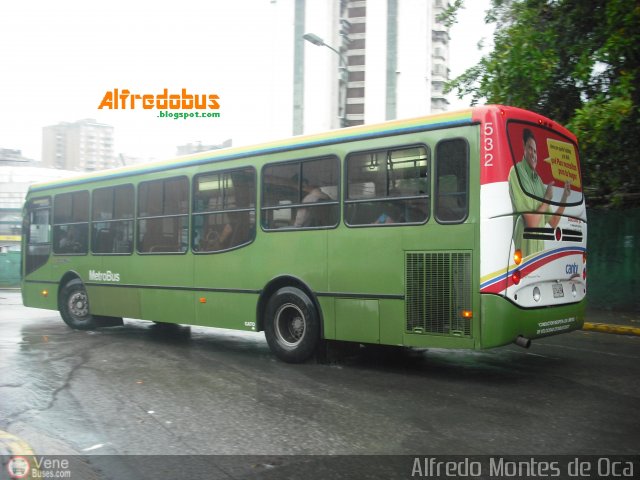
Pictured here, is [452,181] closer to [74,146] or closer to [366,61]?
[366,61]

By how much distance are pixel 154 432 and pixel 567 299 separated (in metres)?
4.80

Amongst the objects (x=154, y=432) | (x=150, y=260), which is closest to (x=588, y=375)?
(x=154, y=432)

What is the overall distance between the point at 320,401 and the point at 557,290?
302cm

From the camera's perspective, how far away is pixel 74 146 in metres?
124

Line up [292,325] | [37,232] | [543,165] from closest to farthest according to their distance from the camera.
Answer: [543,165]
[292,325]
[37,232]

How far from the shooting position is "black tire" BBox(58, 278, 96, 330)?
36.8 feet

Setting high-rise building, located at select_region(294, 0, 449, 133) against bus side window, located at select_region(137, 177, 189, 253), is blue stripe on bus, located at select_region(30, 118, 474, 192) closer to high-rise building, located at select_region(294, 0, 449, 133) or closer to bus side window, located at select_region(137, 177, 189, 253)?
bus side window, located at select_region(137, 177, 189, 253)

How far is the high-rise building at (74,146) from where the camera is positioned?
121 metres

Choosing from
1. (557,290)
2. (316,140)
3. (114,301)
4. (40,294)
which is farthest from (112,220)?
(557,290)

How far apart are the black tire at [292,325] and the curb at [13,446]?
3.62 m

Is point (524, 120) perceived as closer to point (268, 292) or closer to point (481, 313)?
point (481, 313)

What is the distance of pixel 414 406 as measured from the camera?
5.59m

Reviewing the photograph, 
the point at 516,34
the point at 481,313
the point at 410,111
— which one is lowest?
the point at 481,313

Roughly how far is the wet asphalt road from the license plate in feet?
3.13
